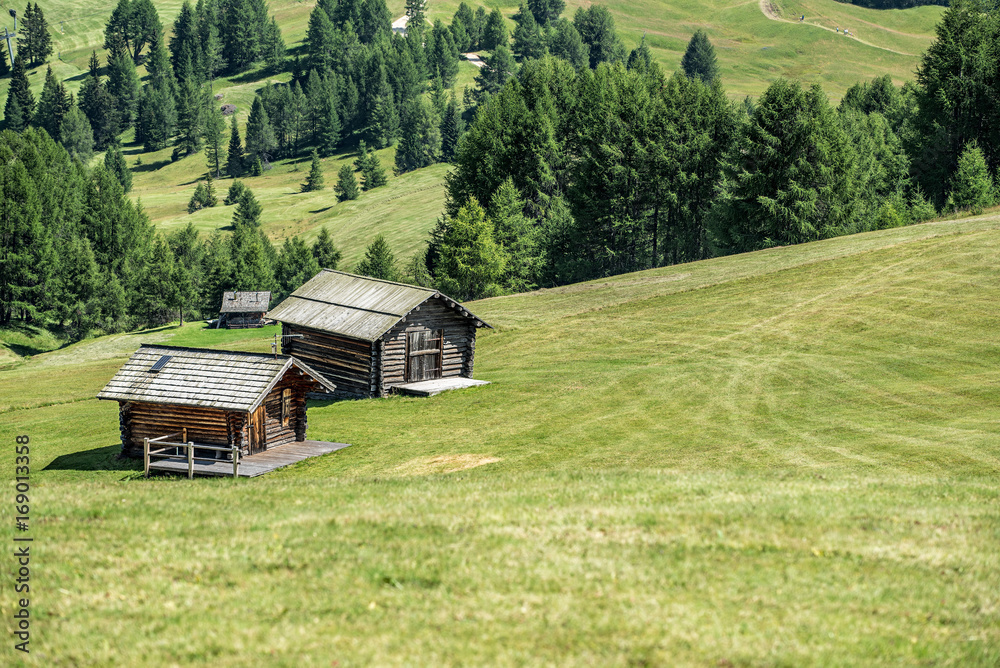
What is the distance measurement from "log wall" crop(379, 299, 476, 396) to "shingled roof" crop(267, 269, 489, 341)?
0.55 meters

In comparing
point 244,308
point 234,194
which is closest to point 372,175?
point 234,194

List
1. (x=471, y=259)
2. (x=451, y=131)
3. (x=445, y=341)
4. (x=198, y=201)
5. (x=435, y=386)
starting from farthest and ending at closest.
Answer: (x=451, y=131) → (x=198, y=201) → (x=471, y=259) → (x=445, y=341) → (x=435, y=386)

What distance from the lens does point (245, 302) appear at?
282 feet

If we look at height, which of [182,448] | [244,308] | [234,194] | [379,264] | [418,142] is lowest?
[234,194]

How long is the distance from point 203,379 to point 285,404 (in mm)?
3091

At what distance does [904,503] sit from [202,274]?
111 m

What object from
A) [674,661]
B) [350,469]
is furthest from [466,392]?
[674,661]

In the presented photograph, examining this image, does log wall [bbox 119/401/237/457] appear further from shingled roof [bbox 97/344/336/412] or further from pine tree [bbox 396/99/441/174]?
pine tree [bbox 396/99/441/174]

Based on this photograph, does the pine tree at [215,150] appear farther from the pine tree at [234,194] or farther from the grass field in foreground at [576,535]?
the grass field in foreground at [576,535]

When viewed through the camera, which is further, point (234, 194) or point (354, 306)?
point (234, 194)

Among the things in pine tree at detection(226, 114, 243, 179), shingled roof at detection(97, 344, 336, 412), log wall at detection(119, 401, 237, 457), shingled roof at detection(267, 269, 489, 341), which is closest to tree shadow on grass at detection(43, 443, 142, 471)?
log wall at detection(119, 401, 237, 457)

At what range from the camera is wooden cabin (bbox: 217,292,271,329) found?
85.4m

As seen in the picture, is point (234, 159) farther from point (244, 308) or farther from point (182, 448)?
point (182, 448)

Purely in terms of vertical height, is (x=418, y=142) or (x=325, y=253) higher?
(x=418, y=142)
